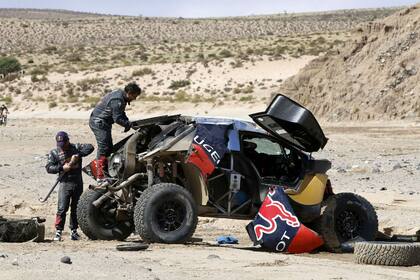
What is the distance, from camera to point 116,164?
12.9 m

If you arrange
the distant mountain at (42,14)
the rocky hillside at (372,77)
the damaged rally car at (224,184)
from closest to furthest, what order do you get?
1. the damaged rally car at (224,184)
2. the rocky hillside at (372,77)
3. the distant mountain at (42,14)

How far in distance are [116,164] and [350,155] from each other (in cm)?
1539

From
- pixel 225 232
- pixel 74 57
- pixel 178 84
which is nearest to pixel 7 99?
pixel 178 84

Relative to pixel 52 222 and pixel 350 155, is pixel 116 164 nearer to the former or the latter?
pixel 52 222

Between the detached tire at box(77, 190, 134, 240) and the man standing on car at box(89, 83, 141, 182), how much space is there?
0.37m

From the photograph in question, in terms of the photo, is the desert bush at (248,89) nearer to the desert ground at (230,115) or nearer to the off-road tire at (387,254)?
the desert ground at (230,115)

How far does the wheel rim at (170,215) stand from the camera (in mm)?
12234

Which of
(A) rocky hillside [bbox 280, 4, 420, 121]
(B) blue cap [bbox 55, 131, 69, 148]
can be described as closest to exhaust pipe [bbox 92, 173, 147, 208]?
(B) blue cap [bbox 55, 131, 69, 148]

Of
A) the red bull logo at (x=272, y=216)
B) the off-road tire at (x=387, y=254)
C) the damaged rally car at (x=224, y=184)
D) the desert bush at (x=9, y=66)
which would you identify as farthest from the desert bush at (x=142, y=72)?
the off-road tire at (x=387, y=254)

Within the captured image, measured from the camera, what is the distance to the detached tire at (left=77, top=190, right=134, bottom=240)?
43.0 feet

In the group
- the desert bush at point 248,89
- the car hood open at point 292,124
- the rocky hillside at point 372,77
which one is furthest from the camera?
the desert bush at point 248,89

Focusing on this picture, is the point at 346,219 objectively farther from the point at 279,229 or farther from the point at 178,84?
the point at 178,84

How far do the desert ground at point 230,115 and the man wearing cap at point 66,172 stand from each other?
428 mm

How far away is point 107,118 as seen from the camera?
517 inches
